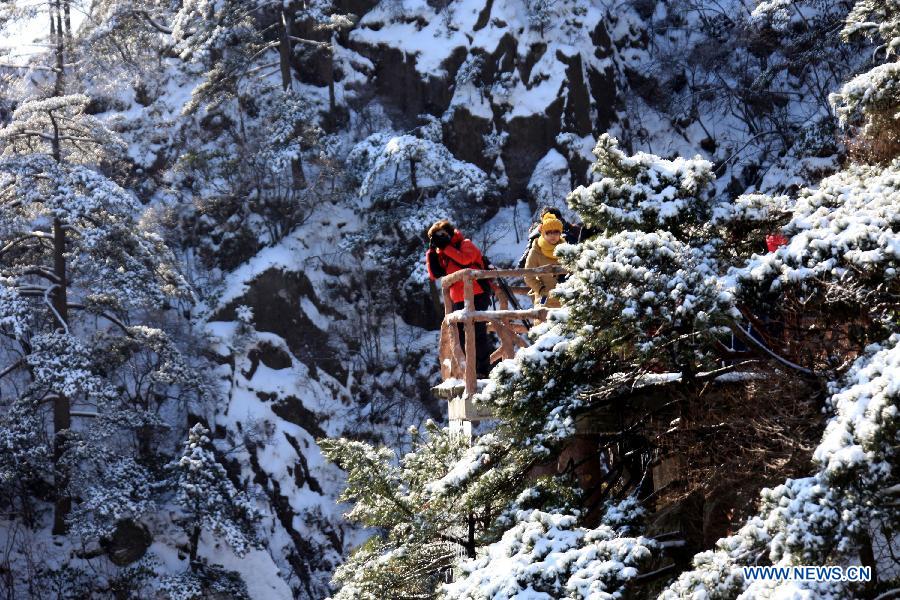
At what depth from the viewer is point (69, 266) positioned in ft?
58.0

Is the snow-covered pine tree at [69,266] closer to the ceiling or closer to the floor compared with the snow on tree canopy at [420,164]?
closer to the floor

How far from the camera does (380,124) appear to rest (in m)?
21.4

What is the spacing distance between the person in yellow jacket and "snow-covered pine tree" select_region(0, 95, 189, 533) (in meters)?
9.29

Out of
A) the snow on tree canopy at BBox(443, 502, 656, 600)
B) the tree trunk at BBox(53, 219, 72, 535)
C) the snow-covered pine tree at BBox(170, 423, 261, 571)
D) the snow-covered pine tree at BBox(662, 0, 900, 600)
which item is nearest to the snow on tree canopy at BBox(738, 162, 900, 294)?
the snow-covered pine tree at BBox(662, 0, 900, 600)

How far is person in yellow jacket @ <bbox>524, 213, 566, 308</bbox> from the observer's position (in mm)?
8266

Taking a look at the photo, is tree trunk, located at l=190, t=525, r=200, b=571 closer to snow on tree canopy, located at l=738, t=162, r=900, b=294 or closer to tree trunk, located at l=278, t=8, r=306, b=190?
tree trunk, located at l=278, t=8, r=306, b=190

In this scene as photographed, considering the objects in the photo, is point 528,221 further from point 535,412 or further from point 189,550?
point 535,412

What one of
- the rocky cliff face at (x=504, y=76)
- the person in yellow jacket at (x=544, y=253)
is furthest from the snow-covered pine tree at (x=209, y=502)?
the person in yellow jacket at (x=544, y=253)

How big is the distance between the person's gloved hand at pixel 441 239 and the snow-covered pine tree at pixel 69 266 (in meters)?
8.69

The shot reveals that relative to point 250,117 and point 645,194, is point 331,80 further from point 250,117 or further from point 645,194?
point 645,194

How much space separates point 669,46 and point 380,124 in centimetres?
641

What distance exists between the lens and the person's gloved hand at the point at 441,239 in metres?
8.57

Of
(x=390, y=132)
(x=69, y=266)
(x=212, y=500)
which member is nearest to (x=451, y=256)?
(x=212, y=500)

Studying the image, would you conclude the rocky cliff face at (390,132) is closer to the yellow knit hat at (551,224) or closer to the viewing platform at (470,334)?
the viewing platform at (470,334)
